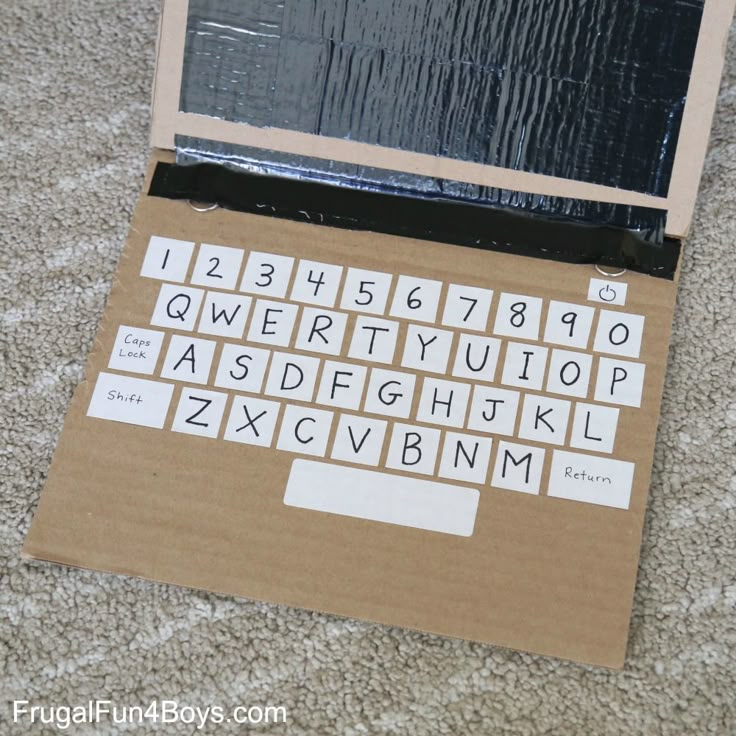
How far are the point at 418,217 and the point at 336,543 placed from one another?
0.26 m

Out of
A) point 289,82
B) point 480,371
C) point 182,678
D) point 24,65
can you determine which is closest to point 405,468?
point 480,371

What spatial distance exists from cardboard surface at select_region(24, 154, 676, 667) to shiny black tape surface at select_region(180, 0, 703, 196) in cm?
18

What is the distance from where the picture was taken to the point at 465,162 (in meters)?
0.70

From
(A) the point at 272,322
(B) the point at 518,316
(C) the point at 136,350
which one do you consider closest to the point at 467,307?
(B) the point at 518,316

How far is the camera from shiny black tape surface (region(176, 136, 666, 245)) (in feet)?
2.28

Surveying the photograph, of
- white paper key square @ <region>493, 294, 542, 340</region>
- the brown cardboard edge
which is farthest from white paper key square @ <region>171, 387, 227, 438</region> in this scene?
white paper key square @ <region>493, 294, 542, 340</region>

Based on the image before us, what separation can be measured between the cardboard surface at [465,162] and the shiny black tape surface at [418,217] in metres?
0.02

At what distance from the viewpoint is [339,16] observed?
69cm

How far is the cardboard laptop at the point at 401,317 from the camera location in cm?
62

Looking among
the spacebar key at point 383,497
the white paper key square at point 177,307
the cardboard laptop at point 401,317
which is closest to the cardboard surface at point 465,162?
the cardboard laptop at point 401,317

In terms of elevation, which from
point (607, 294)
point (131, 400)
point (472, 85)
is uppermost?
point (472, 85)

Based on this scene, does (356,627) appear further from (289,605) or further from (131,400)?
(131,400)

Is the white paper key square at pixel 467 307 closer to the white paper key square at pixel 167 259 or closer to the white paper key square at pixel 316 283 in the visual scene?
the white paper key square at pixel 316 283

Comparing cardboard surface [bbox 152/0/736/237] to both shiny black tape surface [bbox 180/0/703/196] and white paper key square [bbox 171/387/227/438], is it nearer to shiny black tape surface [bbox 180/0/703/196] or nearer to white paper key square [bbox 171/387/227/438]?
shiny black tape surface [bbox 180/0/703/196]
